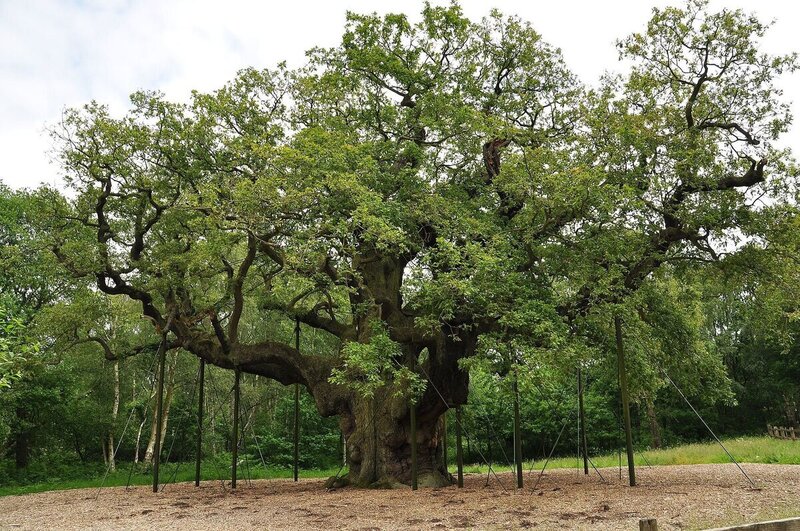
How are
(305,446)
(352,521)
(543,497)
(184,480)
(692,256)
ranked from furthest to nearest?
(305,446)
(184,480)
(692,256)
(543,497)
(352,521)

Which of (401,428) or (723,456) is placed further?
(723,456)

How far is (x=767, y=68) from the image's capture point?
Answer: 445 inches

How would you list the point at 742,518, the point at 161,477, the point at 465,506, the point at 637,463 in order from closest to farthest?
the point at 742,518 → the point at 465,506 → the point at 637,463 → the point at 161,477

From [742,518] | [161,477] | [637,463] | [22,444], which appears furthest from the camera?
[22,444]

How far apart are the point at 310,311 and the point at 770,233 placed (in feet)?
34.4

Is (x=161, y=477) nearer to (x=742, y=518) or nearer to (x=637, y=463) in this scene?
(x=637, y=463)

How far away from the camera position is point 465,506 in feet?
33.6

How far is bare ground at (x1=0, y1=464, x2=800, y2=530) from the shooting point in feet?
27.1

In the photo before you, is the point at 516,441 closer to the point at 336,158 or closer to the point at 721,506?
the point at 721,506

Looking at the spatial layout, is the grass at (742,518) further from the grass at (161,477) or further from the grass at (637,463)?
the grass at (161,477)

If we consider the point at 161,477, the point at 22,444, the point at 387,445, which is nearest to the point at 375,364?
the point at 387,445

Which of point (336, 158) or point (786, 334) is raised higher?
point (336, 158)

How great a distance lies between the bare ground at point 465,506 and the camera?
Answer: 827 centimetres

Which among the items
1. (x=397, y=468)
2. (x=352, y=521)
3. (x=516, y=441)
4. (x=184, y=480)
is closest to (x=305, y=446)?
(x=184, y=480)
